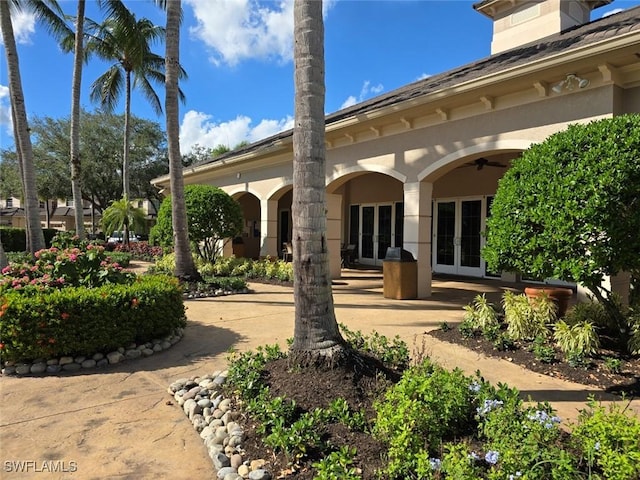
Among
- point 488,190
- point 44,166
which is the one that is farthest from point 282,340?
point 44,166

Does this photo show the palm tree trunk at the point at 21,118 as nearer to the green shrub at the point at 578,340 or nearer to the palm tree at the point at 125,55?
the palm tree at the point at 125,55

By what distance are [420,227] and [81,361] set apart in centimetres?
690

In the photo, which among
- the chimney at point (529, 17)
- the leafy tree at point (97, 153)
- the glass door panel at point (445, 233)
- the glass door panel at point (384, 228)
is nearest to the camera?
the chimney at point (529, 17)

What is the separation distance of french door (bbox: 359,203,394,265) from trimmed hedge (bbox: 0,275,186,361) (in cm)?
1090

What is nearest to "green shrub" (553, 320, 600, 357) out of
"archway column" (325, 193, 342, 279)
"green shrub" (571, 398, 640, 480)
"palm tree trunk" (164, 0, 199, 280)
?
"green shrub" (571, 398, 640, 480)

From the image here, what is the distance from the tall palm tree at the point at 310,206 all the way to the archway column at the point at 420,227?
5.80m

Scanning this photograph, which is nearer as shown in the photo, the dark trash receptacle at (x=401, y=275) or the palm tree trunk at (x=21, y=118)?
the dark trash receptacle at (x=401, y=275)

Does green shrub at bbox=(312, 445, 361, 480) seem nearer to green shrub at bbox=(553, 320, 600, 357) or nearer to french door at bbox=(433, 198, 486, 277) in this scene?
green shrub at bbox=(553, 320, 600, 357)

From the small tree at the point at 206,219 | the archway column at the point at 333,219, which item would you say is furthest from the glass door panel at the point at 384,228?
the small tree at the point at 206,219

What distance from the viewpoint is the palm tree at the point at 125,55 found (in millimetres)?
17812

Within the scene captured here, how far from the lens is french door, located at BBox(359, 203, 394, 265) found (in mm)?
15394

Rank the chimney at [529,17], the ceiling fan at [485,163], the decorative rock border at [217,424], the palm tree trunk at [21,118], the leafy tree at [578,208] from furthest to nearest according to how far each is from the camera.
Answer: the palm tree trunk at [21,118] → the ceiling fan at [485,163] → the chimney at [529,17] → the leafy tree at [578,208] → the decorative rock border at [217,424]

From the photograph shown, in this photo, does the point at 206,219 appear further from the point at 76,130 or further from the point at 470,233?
the point at 470,233

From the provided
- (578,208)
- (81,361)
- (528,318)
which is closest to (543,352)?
(528,318)
